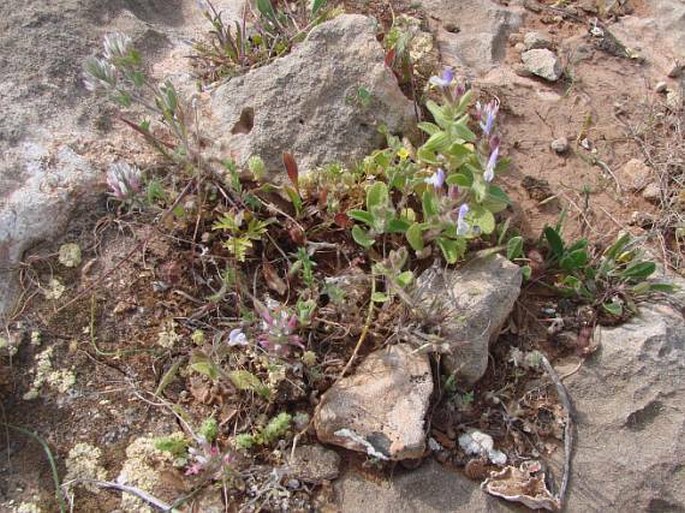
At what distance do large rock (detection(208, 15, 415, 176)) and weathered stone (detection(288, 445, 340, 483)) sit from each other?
1132 mm

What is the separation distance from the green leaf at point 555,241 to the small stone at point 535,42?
1.33m

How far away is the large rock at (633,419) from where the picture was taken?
2250 millimetres

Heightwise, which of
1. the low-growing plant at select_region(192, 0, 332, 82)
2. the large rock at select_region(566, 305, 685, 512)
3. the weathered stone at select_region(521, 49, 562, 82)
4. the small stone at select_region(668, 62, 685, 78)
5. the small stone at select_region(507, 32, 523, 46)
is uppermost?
the low-growing plant at select_region(192, 0, 332, 82)

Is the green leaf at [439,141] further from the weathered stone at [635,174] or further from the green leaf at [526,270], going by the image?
the weathered stone at [635,174]

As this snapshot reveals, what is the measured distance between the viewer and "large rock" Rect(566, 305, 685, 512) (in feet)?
7.38

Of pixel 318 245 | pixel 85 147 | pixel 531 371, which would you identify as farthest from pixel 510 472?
pixel 85 147

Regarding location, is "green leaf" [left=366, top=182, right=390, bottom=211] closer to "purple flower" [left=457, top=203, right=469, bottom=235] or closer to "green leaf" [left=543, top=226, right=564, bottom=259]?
"purple flower" [left=457, top=203, right=469, bottom=235]

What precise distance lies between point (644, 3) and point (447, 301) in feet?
8.20

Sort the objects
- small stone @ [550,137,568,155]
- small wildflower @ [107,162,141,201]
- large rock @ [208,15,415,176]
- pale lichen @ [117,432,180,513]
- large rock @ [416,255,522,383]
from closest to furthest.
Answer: pale lichen @ [117,432,180,513] < large rock @ [416,255,522,383] < small wildflower @ [107,162,141,201] < large rock @ [208,15,415,176] < small stone @ [550,137,568,155]

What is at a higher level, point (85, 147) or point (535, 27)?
point (85, 147)

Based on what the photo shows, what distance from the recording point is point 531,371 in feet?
8.07

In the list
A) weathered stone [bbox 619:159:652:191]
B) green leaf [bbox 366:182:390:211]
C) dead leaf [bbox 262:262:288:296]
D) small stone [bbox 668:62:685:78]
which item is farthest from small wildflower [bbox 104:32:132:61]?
small stone [bbox 668:62:685:78]

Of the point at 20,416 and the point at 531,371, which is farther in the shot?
the point at 531,371

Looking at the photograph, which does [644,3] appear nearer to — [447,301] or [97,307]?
[447,301]
